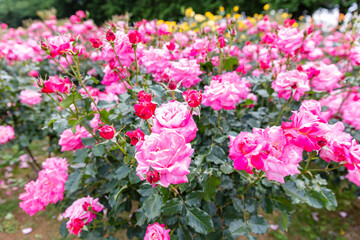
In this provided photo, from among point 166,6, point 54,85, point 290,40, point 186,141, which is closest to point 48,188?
point 54,85

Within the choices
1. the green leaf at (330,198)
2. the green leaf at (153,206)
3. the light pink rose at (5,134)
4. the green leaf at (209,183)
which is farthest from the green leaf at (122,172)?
the light pink rose at (5,134)

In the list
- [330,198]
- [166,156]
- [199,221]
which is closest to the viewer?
[166,156]

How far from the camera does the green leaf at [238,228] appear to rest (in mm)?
1200

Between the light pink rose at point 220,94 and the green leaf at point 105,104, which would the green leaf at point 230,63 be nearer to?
the light pink rose at point 220,94

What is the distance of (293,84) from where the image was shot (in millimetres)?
1265

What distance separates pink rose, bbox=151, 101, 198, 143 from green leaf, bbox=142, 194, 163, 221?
40 cm

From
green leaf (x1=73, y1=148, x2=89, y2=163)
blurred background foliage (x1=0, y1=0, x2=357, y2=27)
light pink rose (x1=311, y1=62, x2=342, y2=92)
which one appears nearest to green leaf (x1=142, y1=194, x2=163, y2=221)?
green leaf (x1=73, y1=148, x2=89, y2=163)

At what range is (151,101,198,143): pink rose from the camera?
2.48 feet

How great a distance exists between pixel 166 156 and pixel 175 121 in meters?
0.13

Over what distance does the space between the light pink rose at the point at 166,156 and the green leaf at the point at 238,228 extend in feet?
2.29

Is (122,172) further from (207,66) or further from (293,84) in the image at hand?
(293,84)

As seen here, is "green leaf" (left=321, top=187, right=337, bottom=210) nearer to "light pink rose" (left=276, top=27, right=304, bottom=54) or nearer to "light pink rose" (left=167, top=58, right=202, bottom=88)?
"light pink rose" (left=276, top=27, right=304, bottom=54)

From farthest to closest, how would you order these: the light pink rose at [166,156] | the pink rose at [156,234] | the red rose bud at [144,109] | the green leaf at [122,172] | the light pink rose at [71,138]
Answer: the light pink rose at [71,138], the green leaf at [122,172], the pink rose at [156,234], the red rose bud at [144,109], the light pink rose at [166,156]

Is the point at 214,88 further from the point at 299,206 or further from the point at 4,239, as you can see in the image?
the point at 4,239
